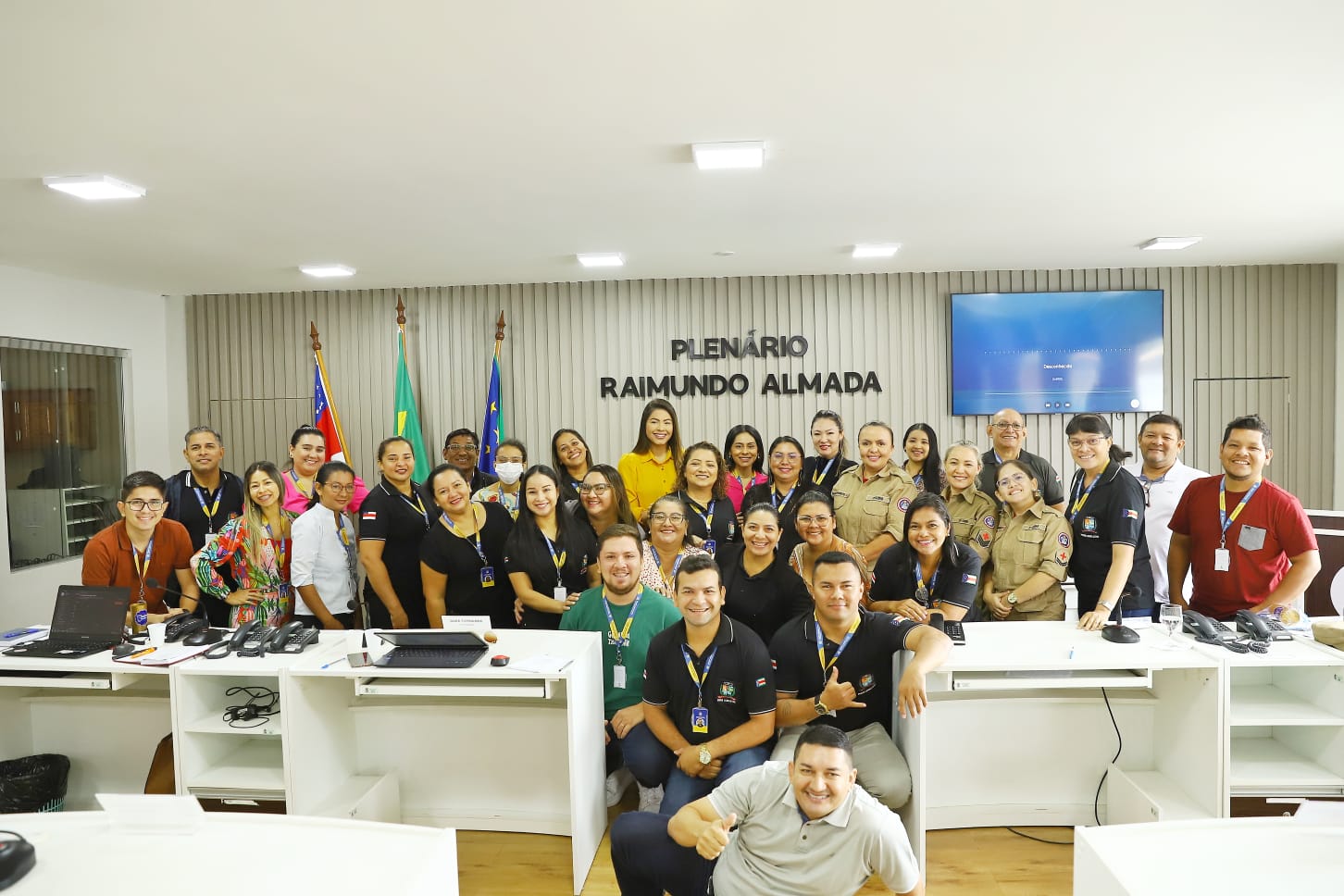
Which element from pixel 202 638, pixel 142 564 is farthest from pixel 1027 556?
pixel 142 564

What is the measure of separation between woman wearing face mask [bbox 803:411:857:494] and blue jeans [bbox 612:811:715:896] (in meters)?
2.45

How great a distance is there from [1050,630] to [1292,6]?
226 centimetres

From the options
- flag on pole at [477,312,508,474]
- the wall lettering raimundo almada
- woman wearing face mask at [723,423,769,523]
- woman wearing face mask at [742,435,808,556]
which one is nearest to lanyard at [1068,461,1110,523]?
woman wearing face mask at [742,435,808,556]

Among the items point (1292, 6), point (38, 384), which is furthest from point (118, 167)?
point (1292, 6)

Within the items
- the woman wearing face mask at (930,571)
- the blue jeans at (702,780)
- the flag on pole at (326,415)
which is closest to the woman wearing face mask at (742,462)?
the woman wearing face mask at (930,571)

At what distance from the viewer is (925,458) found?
4.97m

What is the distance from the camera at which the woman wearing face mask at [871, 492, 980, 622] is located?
11.2ft

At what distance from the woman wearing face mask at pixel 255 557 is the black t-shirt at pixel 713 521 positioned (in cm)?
205

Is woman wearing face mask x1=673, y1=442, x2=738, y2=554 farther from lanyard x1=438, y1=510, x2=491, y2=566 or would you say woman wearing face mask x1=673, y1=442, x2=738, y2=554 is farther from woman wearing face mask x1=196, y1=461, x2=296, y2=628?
woman wearing face mask x1=196, y1=461, x2=296, y2=628

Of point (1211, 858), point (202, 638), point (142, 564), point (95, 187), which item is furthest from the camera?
point (142, 564)

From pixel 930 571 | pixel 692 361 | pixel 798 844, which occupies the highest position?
pixel 692 361

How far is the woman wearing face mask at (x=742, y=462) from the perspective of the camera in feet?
15.9

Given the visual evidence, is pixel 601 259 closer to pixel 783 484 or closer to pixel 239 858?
pixel 783 484

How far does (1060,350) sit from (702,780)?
17.4 ft
